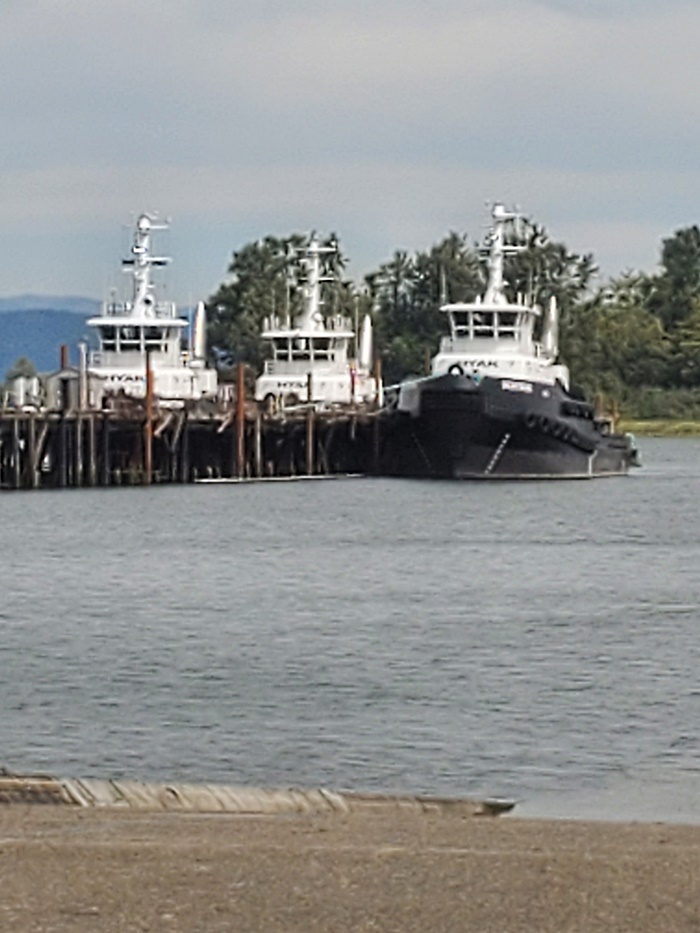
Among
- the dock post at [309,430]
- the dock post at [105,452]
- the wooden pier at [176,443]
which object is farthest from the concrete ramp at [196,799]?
the dock post at [309,430]

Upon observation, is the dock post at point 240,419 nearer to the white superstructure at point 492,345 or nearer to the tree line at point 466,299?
the white superstructure at point 492,345

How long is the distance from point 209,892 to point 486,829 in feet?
14.5

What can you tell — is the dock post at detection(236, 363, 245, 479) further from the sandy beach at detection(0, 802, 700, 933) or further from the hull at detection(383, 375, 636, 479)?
the sandy beach at detection(0, 802, 700, 933)

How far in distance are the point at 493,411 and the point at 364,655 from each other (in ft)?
174

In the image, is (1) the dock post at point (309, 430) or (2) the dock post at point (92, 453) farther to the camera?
(1) the dock post at point (309, 430)

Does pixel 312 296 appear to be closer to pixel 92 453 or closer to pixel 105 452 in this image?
pixel 105 452

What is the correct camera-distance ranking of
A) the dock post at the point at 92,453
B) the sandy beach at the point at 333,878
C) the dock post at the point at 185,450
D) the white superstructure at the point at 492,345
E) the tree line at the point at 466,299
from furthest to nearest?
the tree line at the point at 466,299, the white superstructure at the point at 492,345, the dock post at the point at 185,450, the dock post at the point at 92,453, the sandy beach at the point at 333,878

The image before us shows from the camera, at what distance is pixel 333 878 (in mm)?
14539

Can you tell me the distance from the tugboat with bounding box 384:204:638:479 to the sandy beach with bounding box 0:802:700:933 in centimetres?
7348

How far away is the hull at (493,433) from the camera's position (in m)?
90.9

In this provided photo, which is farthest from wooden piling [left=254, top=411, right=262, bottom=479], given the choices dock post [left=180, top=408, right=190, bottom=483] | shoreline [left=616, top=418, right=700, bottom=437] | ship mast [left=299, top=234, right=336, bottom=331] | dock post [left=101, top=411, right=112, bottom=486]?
shoreline [left=616, top=418, right=700, bottom=437]

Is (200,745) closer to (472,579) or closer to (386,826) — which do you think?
(386,826)

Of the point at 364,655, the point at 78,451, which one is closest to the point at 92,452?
the point at 78,451

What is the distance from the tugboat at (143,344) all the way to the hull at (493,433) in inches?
348
